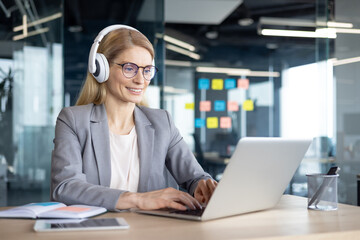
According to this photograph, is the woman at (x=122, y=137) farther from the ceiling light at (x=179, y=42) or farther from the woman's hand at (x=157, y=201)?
the ceiling light at (x=179, y=42)

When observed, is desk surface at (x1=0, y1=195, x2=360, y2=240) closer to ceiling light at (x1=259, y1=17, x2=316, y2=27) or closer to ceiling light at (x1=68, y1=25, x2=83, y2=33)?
ceiling light at (x1=259, y1=17, x2=316, y2=27)

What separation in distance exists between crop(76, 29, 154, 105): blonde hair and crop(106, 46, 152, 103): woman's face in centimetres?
2

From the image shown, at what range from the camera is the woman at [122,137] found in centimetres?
183

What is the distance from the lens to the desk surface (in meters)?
1.13

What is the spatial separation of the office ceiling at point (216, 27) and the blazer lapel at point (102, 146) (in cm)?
351

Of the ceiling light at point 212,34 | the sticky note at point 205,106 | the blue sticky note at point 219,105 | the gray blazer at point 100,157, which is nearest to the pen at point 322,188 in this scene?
the gray blazer at point 100,157

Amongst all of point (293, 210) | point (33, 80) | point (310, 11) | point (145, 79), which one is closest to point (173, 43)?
point (310, 11)

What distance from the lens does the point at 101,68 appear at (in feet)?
6.45

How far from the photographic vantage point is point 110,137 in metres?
2.03

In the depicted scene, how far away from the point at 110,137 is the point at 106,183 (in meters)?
0.23

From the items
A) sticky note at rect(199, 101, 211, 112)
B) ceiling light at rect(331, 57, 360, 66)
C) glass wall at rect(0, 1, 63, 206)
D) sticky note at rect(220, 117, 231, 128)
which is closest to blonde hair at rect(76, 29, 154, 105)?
glass wall at rect(0, 1, 63, 206)

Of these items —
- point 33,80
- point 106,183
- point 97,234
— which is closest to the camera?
point 97,234

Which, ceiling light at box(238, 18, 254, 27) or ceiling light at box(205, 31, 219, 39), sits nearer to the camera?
ceiling light at box(238, 18, 254, 27)

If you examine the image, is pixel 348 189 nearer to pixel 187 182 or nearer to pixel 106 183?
pixel 187 182
